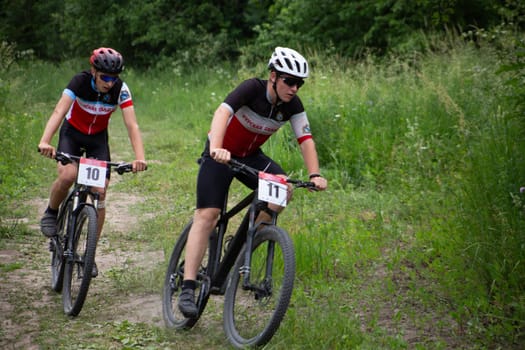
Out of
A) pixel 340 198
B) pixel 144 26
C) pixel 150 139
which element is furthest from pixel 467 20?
pixel 144 26

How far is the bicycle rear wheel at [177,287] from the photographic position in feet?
15.6

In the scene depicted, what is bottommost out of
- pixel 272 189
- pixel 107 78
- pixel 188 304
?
pixel 188 304

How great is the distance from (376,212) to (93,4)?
2450 centimetres

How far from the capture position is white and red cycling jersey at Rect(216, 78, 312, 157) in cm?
457

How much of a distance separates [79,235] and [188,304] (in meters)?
1.35

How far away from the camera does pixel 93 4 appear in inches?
1129

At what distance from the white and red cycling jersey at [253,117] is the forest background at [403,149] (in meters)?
1.30

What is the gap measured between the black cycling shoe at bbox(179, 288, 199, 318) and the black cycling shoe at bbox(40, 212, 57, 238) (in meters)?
1.80

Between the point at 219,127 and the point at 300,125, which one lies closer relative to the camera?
the point at 219,127

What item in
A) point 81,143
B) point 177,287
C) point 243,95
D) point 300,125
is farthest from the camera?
point 81,143

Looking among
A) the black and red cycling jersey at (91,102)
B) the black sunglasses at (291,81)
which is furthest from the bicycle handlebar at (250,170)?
→ the black and red cycling jersey at (91,102)

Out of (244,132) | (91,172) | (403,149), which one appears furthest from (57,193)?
(403,149)

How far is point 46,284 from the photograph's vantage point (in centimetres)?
598

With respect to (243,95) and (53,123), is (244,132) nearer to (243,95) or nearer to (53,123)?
(243,95)
